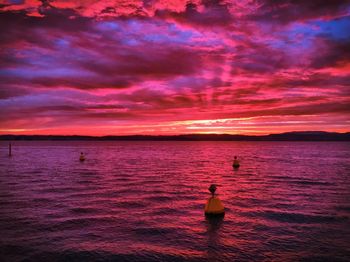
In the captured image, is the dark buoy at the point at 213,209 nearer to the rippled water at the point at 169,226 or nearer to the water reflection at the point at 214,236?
the water reflection at the point at 214,236

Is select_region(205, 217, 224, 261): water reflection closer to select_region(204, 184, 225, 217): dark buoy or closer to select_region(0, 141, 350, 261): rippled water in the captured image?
select_region(0, 141, 350, 261): rippled water

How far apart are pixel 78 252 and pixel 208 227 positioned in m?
6.15

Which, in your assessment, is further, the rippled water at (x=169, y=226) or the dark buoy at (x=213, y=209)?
the dark buoy at (x=213, y=209)

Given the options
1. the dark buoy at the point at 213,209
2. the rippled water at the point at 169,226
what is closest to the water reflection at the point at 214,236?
the rippled water at the point at 169,226

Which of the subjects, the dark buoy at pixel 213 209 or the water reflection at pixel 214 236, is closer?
the water reflection at pixel 214 236

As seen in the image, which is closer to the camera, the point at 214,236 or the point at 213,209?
the point at 214,236

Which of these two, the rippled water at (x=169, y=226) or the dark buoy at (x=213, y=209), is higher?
the dark buoy at (x=213, y=209)

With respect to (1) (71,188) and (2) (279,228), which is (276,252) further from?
(1) (71,188)

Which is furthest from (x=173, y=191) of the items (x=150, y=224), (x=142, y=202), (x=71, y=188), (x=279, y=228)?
(x=279, y=228)

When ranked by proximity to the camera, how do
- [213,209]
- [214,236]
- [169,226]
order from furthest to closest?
[213,209], [169,226], [214,236]

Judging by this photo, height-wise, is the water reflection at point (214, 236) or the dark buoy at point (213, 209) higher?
the dark buoy at point (213, 209)

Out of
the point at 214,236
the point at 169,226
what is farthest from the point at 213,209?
the point at 214,236

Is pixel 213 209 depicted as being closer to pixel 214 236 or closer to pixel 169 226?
pixel 169 226

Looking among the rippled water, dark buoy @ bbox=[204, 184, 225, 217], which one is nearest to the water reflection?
the rippled water
